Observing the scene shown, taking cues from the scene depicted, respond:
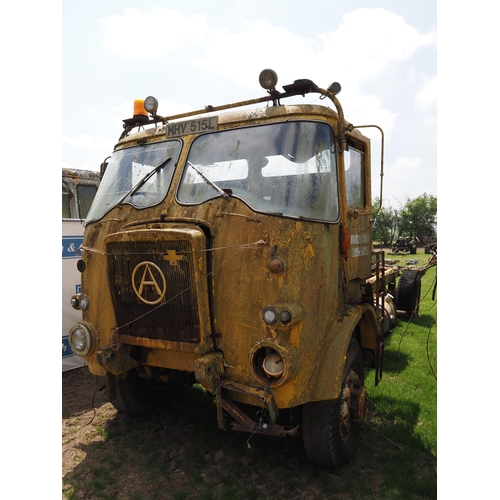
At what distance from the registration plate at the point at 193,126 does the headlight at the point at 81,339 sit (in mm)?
1993

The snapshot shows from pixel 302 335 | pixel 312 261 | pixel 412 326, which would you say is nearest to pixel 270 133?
pixel 312 261

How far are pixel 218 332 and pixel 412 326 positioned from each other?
6486mm

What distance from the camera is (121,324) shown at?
367cm

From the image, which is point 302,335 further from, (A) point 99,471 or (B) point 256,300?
(A) point 99,471

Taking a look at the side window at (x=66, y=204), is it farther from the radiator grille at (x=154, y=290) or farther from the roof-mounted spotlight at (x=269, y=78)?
the roof-mounted spotlight at (x=269, y=78)

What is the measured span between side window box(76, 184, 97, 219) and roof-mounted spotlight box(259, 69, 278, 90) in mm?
4746

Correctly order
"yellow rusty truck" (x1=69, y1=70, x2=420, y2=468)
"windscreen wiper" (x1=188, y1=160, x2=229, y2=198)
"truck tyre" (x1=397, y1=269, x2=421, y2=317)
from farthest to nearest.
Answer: "truck tyre" (x1=397, y1=269, x2=421, y2=317), "windscreen wiper" (x1=188, y1=160, x2=229, y2=198), "yellow rusty truck" (x1=69, y1=70, x2=420, y2=468)

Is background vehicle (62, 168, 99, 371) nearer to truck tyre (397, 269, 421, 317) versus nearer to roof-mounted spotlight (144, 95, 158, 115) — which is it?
roof-mounted spotlight (144, 95, 158, 115)

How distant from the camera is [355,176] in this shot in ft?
14.5

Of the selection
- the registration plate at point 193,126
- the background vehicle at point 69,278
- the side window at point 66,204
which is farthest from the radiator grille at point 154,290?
the side window at point 66,204

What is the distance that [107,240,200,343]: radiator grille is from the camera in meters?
3.29

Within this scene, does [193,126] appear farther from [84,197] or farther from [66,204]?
[84,197]

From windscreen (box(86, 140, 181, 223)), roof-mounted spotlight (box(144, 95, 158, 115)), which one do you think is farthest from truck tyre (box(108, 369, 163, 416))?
roof-mounted spotlight (box(144, 95, 158, 115))

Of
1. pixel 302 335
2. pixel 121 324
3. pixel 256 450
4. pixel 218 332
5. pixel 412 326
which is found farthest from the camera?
pixel 412 326
